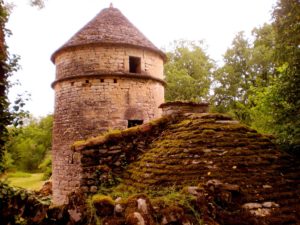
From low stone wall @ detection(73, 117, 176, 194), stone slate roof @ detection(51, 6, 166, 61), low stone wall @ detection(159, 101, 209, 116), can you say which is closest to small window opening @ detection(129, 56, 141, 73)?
stone slate roof @ detection(51, 6, 166, 61)

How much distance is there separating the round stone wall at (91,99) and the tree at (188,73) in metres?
13.2

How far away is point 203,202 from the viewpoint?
4965 mm

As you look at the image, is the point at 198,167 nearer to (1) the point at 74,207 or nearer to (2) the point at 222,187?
(2) the point at 222,187

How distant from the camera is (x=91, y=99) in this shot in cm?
1188

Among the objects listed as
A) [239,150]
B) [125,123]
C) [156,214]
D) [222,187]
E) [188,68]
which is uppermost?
[188,68]

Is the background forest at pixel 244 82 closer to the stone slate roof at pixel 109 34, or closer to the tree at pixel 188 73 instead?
the tree at pixel 188 73

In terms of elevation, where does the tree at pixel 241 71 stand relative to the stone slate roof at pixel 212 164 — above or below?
above

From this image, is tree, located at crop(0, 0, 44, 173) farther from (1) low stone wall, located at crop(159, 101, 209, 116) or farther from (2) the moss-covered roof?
(1) low stone wall, located at crop(159, 101, 209, 116)

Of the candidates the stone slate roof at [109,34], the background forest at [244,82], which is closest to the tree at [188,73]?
the background forest at [244,82]

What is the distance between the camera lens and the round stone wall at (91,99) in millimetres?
11812

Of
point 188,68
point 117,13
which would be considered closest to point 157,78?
point 117,13

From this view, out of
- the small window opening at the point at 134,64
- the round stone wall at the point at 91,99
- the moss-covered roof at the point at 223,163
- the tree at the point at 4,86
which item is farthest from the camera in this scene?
the small window opening at the point at 134,64

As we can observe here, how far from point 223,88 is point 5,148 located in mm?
22906

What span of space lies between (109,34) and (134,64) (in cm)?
172
